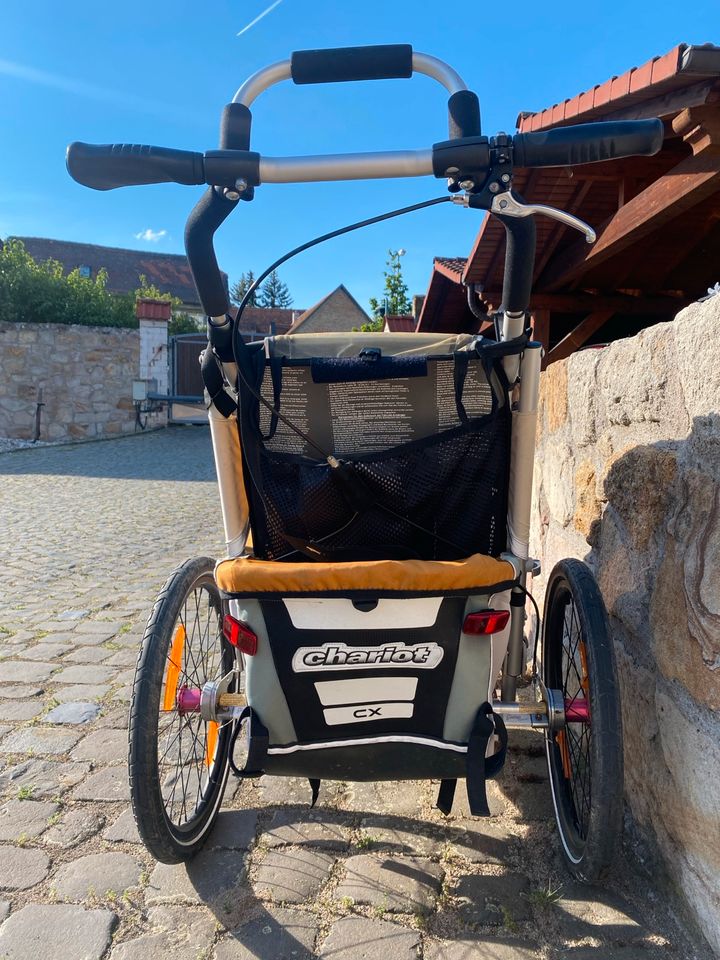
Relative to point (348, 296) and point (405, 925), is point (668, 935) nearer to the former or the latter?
point (405, 925)

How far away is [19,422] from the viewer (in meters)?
15.1

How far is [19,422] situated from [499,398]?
50.4 feet

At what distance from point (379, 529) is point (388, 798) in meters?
1.00

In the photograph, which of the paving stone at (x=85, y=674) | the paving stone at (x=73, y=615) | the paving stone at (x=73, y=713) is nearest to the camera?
the paving stone at (x=73, y=713)

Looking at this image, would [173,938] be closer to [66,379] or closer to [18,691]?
[18,691]

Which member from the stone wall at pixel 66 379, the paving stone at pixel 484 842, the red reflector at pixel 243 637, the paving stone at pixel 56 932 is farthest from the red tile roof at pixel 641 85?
the stone wall at pixel 66 379

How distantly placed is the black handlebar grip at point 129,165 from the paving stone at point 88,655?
2603 mm

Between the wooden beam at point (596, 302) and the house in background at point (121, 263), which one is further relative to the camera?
the house in background at point (121, 263)

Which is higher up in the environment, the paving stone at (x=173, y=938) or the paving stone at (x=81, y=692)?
the paving stone at (x=81, y=692)

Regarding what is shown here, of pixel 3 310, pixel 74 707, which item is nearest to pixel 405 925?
pixel 74 707

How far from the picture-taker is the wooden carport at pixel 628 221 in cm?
343

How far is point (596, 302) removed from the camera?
7.19 meters

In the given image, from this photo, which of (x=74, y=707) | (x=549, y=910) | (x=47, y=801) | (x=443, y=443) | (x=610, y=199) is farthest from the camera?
(x=610, y=199)

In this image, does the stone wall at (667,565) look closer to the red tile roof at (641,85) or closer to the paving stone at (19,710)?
the red tile roof at (641,85)
